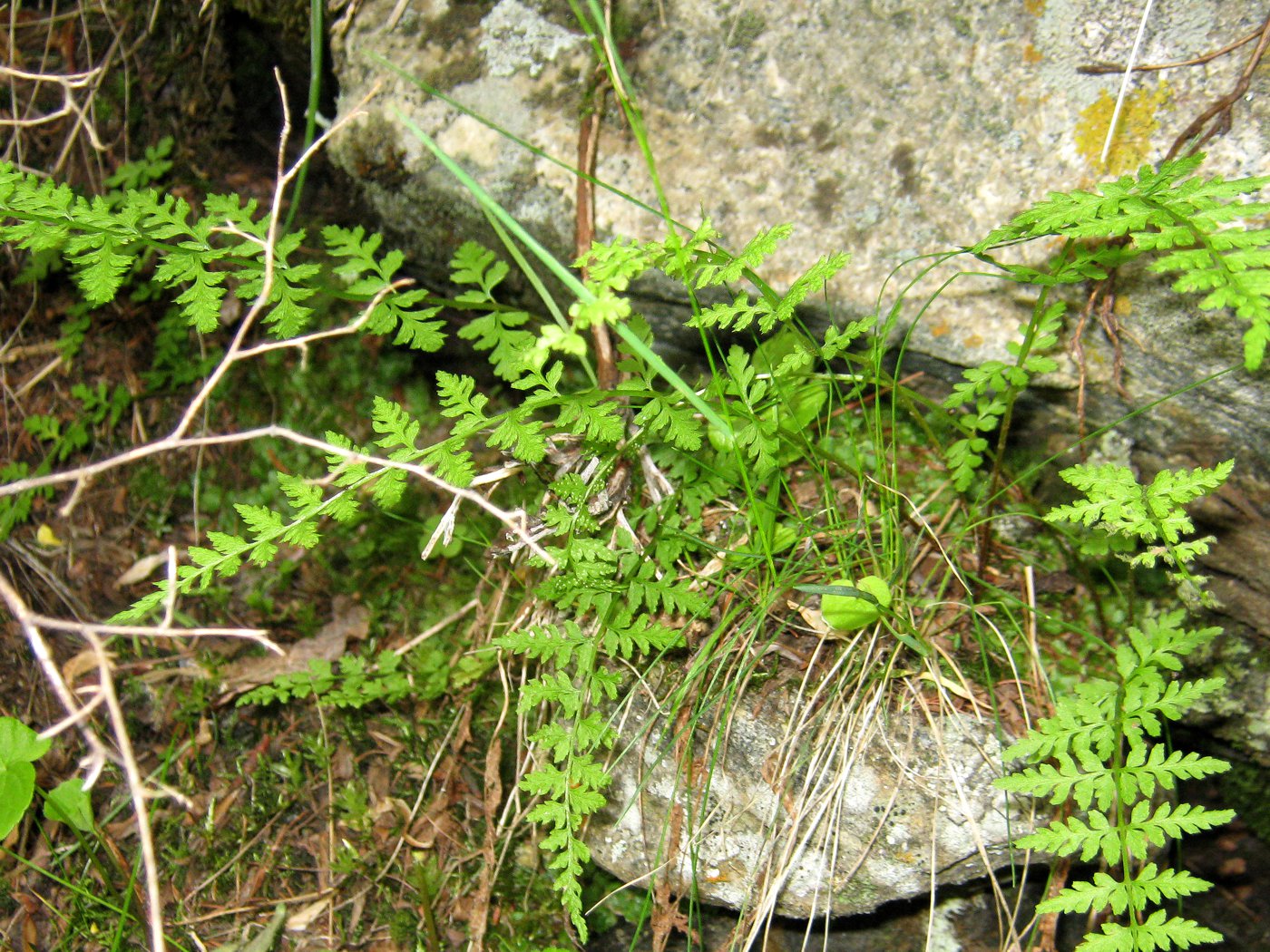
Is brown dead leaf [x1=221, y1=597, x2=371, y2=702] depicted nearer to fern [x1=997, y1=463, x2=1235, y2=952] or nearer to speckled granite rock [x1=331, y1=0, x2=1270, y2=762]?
speckled granite rock [x1=331, y1=0, x2=1270, y2=762]

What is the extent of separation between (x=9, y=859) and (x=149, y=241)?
2186 millimetres

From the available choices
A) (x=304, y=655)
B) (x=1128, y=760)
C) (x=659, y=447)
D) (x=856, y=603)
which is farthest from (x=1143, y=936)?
(x=304, y=655)

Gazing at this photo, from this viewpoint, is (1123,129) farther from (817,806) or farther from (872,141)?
(817,806)

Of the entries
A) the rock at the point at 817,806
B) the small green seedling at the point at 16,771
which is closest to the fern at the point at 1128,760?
the rock at the point at 817,806

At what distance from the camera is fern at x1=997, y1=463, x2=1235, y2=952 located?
205cm

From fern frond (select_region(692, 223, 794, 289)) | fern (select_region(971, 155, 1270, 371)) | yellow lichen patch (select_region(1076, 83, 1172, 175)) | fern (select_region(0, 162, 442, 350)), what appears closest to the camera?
fern (select_region(971, 155, 1270, 371))

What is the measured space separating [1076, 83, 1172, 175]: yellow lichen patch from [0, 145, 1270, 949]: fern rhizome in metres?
0.28

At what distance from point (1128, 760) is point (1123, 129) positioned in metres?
1.72

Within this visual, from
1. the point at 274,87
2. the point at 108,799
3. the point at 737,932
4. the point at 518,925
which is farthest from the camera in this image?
the point at 274,87

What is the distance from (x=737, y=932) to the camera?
247 cm

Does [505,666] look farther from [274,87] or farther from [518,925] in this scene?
[274,87]

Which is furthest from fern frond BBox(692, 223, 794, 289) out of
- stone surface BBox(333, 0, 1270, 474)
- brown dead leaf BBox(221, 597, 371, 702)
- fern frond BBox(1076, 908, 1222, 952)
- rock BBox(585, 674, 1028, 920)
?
brown dead leaf BBox(221, 597, 371, 702)

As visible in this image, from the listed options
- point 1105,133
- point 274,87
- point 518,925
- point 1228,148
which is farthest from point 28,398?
point 1228,148

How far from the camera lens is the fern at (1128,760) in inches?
80.7
